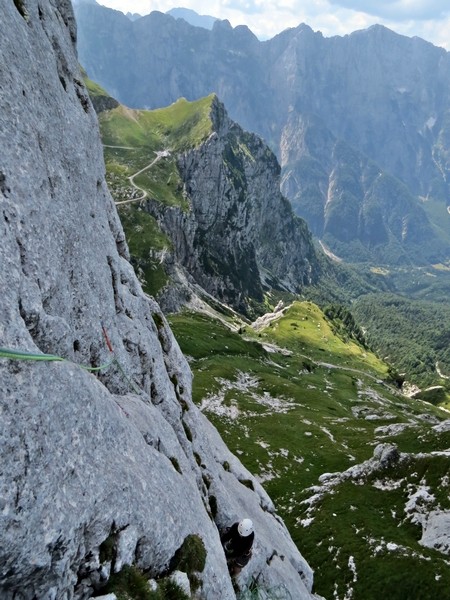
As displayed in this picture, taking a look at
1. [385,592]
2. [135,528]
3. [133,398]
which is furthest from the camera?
[385,592]

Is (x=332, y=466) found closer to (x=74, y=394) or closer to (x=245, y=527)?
(x=245, y=527)

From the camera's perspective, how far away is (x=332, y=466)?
75250mm

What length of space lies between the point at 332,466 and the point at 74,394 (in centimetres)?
6837

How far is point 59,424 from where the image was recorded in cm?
1595

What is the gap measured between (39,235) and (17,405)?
9.86m

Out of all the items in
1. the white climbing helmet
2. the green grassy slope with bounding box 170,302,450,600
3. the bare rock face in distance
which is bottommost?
the green grassy slope with bounding box 170,302,450,600

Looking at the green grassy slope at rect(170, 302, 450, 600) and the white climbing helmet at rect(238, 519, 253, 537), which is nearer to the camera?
the white climbing helmet at rect(238, 519, 253, 537)

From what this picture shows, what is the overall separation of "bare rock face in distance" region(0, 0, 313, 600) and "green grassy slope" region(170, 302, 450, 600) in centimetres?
1179

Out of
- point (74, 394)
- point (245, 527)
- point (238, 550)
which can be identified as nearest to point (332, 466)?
point (238, 550)

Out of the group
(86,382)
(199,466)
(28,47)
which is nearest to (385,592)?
(199,466)

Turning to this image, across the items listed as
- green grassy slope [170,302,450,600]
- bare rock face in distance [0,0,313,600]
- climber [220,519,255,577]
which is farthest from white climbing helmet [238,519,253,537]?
green grassy slope [170,302,450,600]

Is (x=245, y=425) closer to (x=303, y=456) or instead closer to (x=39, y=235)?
(x=303, y=456)

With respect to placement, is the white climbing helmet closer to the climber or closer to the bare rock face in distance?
the climber

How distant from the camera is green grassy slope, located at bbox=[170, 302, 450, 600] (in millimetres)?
45062
